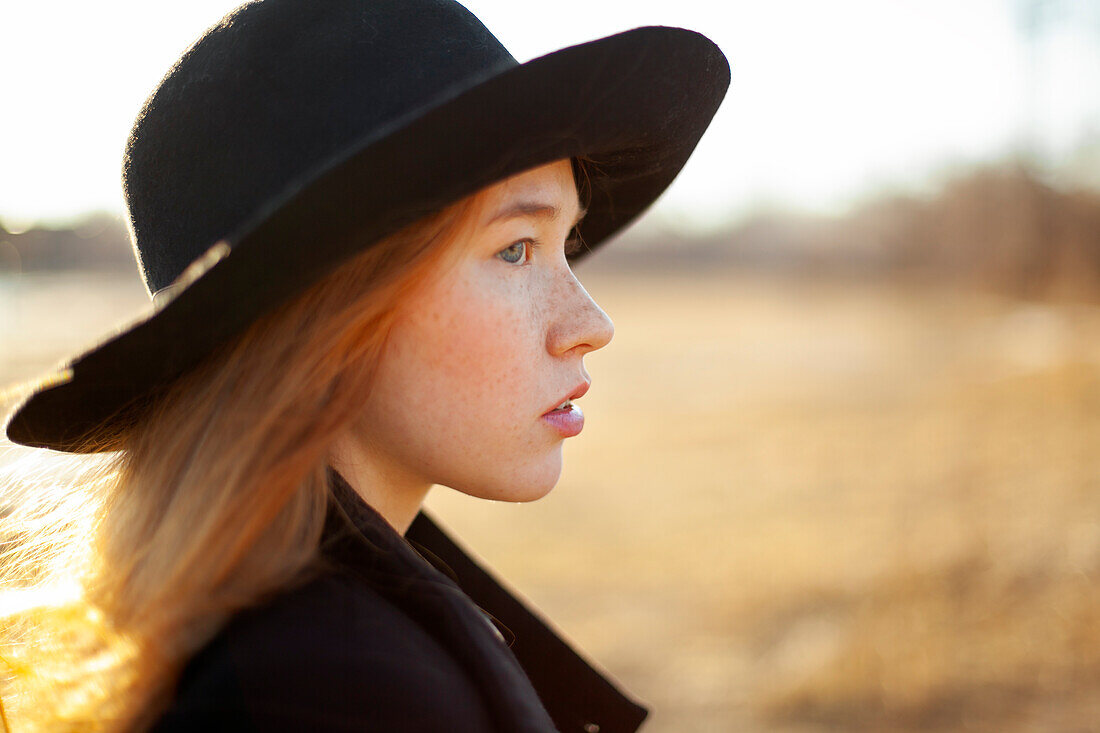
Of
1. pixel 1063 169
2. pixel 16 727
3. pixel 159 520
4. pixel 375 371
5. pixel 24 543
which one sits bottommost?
pixel 16 727

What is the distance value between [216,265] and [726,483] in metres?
10.2

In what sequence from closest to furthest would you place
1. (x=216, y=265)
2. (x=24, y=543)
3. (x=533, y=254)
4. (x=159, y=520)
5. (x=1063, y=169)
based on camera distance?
(x=216, y=265) < (x=159, y=520) < (x=533, y=254) < (x=24, y=543) < (x=1063, y=169)

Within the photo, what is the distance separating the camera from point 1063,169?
20719 millimetres

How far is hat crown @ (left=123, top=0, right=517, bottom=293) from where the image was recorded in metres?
1.31

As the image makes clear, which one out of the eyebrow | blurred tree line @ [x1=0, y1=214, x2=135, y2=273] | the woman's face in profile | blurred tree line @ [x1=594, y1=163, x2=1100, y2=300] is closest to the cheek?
the woman's face in profile

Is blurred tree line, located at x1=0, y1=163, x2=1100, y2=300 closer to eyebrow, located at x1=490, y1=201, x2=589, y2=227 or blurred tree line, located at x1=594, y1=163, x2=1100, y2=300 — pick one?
blurred tree line, located at x1=594, y1=163, x2=1100, y2=300

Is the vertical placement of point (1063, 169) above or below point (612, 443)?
above

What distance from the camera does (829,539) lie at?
8047mm

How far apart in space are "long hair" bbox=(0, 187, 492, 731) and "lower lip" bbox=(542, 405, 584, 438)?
0.33 meters

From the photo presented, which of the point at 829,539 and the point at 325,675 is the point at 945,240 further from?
the point at 325,675

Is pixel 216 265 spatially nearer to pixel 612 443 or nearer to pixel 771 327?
pixel 612 443

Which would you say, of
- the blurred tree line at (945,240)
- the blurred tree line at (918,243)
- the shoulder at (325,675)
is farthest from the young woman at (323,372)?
the blurred tree line at (945,240)

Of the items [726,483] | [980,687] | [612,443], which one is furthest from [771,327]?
[980,687]

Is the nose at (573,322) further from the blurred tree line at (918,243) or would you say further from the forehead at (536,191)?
the blurred tree line at (918,243)
